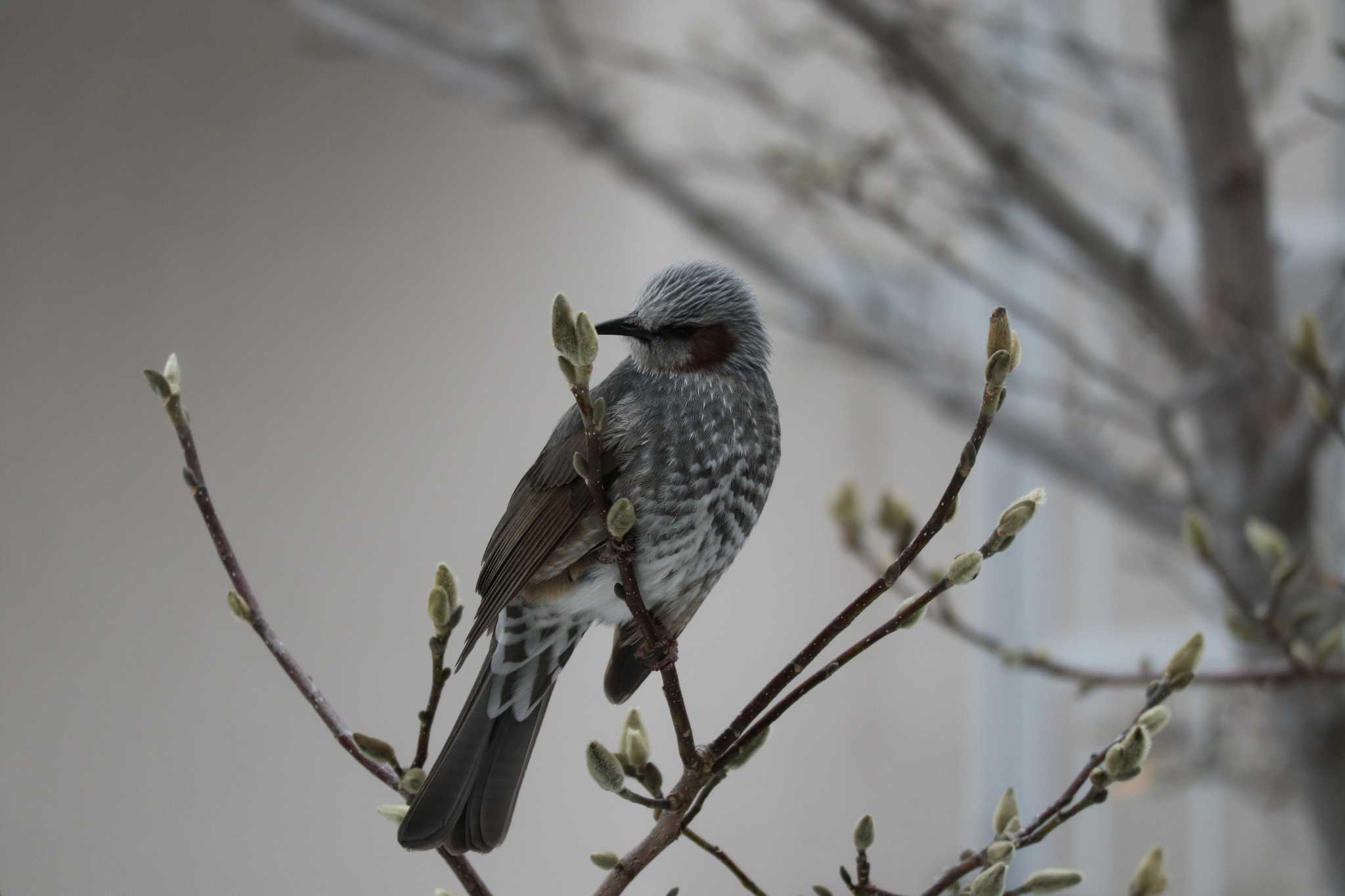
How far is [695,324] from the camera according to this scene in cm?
52

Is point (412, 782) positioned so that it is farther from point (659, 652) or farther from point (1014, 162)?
point (1014, 162)

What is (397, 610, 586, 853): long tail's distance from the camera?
1.77ft

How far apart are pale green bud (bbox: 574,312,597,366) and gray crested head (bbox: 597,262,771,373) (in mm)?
62

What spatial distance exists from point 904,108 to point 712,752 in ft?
3.76

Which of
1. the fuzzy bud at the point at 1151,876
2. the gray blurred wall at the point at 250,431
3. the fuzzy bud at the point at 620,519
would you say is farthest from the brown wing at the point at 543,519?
the fuzzy bud at the point at 1151,876

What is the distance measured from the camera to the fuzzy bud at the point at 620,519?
47 centimetres

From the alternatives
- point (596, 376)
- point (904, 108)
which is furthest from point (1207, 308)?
point (596, 376)

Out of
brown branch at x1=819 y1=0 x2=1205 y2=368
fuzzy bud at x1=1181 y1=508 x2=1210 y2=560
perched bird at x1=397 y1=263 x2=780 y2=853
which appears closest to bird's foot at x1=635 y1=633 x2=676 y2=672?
perched bird at x1=397 y1=263 x2=780 y2=853

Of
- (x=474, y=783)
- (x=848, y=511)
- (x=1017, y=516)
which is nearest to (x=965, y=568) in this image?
(x=1017, y=516)

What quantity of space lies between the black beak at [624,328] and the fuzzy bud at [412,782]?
0.70 feet

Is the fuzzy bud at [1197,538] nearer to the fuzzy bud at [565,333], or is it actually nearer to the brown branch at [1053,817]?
the brown branch at [1053,817]

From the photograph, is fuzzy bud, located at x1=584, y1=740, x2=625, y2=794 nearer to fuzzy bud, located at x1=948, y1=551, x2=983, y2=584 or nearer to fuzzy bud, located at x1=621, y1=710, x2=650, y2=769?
fuzzy bud, located at x1=621, y1=710, x2=650, y2=769

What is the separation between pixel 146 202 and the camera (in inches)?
30.3

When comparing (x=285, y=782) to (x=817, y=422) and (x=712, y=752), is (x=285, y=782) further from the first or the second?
(x=817, y=422)
